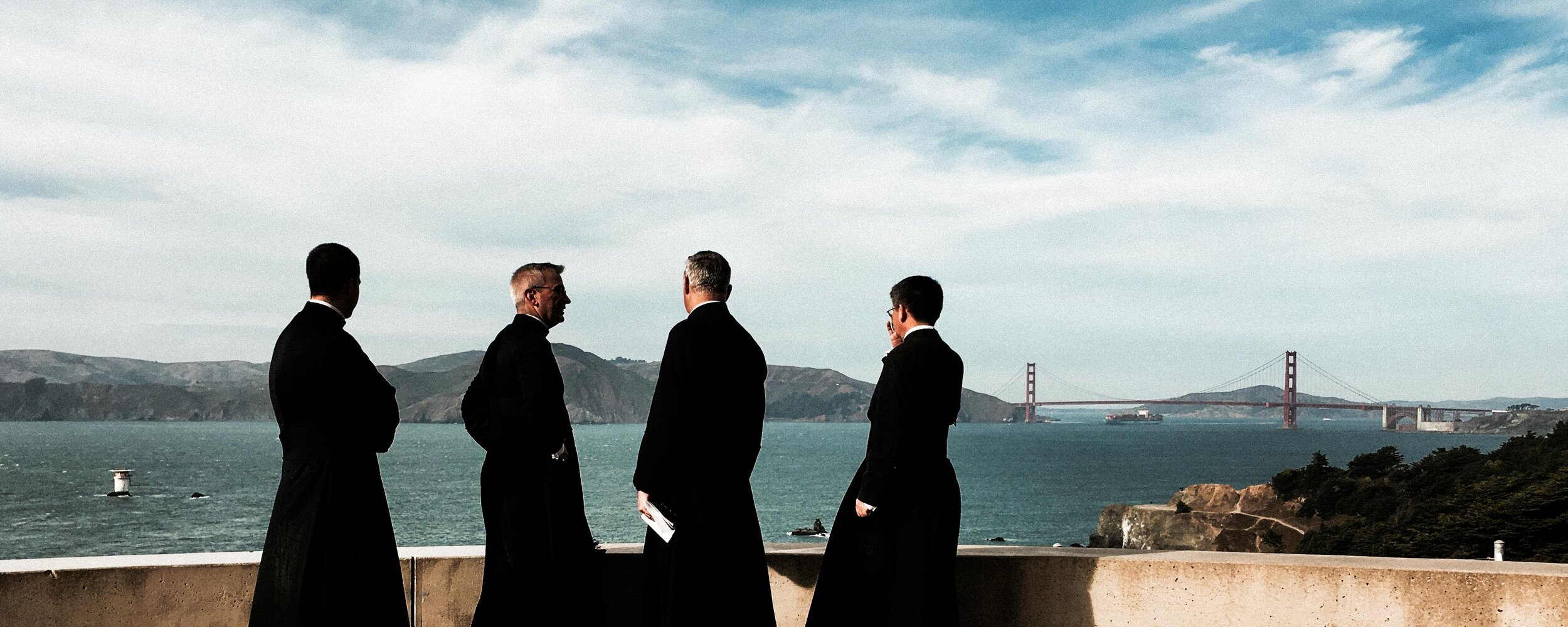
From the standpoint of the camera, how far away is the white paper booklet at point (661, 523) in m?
3.90

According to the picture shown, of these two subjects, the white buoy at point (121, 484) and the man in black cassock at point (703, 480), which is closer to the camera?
the man in black cassock at point (703, 480)

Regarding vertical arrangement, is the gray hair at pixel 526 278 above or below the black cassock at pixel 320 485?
above

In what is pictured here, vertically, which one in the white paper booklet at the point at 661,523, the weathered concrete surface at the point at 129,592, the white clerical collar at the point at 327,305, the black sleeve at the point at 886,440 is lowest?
the weathered concrete surface at the point at 129,592

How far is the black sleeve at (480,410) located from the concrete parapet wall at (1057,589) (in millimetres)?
567

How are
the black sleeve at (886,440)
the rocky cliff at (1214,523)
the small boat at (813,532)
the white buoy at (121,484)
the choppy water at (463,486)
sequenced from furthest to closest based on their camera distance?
the white buoy at (121,484)
the choppy water at (463,486)
the small boat at (813,532)
the rocky cliff at (1214,523)
the black sleeve at (886,440)

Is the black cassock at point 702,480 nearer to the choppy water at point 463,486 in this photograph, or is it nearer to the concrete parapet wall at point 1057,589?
the concrete parapet wall at point 1057,589

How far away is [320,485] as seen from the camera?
373 centimetres

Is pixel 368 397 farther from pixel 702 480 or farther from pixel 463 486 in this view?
pixel 463 486

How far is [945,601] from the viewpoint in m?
4.08

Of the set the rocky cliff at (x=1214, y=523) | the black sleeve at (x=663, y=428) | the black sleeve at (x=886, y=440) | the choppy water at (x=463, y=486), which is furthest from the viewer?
the choppy water at (x=463, y=486)

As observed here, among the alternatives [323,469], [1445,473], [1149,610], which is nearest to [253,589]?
[323,469]

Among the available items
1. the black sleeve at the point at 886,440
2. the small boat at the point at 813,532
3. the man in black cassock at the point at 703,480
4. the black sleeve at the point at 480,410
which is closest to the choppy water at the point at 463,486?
the small boat at the point at 813,532

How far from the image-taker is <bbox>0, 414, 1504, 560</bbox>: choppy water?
70438 mm

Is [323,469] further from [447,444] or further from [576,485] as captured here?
[447,444]
